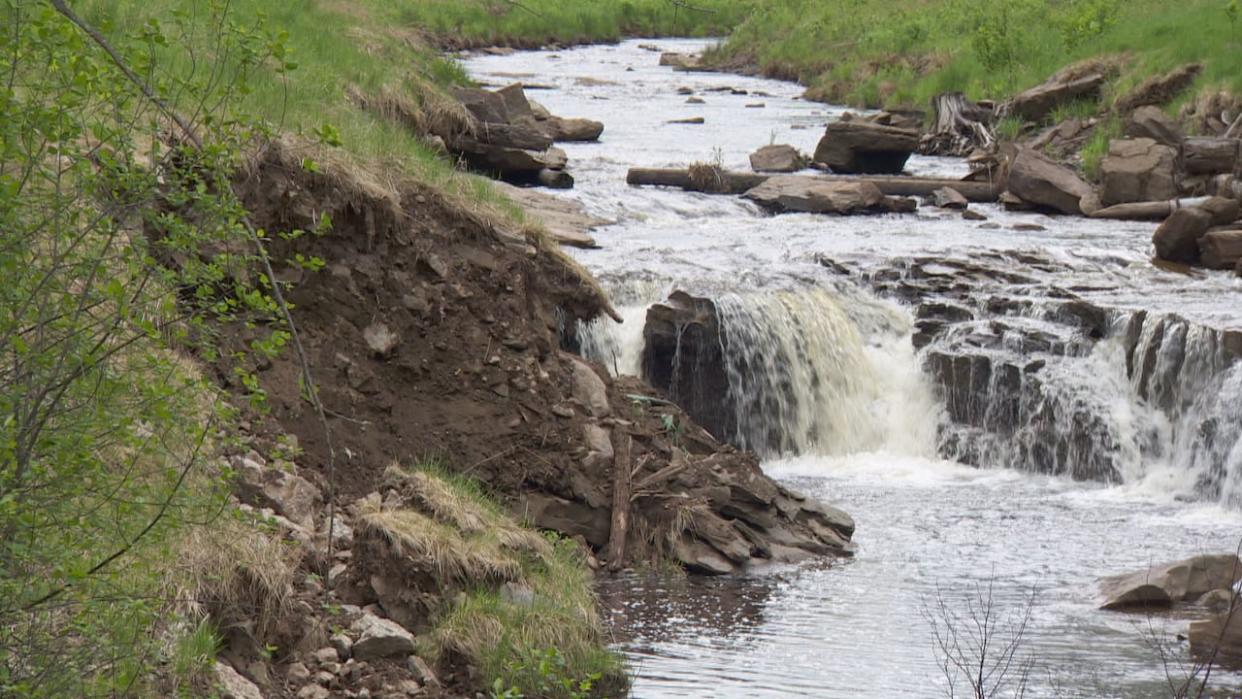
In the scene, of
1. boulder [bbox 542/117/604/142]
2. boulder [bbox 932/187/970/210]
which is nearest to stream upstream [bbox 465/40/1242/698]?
boulder [bbox 932/187/970/210]

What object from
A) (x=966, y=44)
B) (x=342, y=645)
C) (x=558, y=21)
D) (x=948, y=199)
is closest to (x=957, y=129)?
(x=948, y=199)

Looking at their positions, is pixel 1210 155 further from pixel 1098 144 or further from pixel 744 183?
pixel 744 183

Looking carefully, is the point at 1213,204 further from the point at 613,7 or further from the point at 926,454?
the point at 613,7

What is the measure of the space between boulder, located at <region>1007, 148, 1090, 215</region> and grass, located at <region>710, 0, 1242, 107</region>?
3834 mm

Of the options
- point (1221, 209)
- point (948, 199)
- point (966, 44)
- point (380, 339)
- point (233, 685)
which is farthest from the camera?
point (966, 44)

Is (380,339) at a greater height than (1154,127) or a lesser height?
lesser

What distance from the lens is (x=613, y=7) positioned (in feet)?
168

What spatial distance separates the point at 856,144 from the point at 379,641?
1760cm

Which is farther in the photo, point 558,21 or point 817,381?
→ point 558,21

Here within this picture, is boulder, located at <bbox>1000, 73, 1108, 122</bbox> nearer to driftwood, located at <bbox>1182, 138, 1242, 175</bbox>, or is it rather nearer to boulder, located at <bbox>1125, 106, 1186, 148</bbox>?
boulder, located at <bbox>1125, 106, 1186, 148</bbox>

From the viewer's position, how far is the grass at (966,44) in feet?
87.4

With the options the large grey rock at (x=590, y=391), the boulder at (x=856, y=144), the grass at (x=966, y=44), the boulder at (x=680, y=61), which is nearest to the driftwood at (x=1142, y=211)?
the boulder at (x=856, y=144)

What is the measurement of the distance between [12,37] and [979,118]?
2426 centimetres

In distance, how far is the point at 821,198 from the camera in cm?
2116
